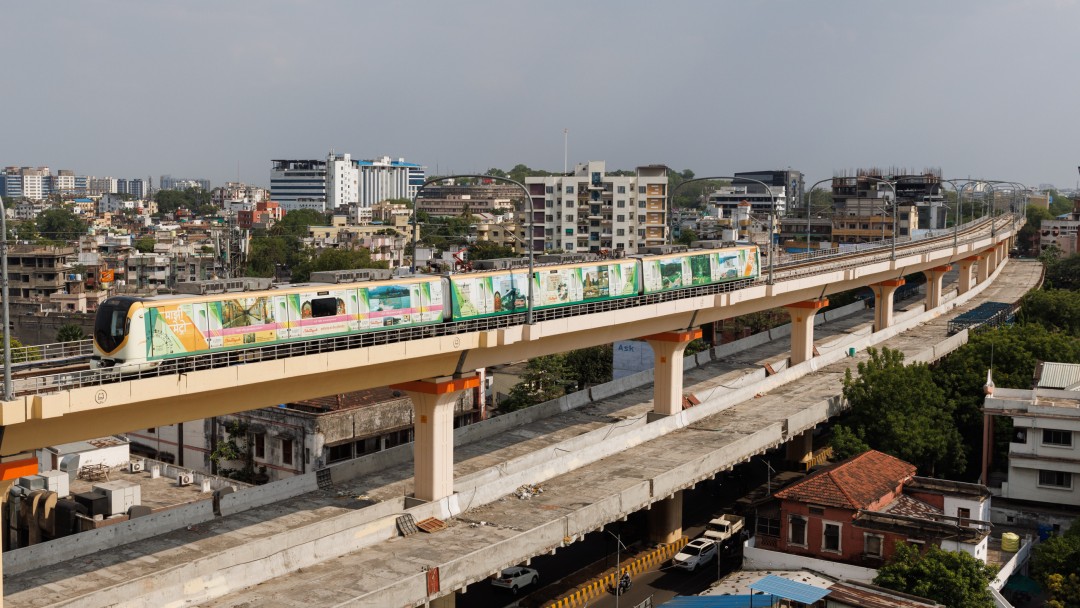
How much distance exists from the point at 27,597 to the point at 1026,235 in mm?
161787

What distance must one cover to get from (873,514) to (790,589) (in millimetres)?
5344

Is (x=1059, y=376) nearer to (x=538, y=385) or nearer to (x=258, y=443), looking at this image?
(x=538, y=385)

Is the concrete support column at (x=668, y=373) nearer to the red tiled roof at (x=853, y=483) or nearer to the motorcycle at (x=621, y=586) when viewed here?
the red tiled roof at (x=853, y=483)

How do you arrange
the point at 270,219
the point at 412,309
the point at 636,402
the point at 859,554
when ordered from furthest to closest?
the point at 270,219, the point at 636,402, the point at 859,554, the point at 412,309

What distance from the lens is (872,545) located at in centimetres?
3562

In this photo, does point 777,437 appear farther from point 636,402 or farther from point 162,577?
point 162,577


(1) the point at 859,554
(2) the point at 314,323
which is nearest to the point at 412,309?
(2) the point at 314,323

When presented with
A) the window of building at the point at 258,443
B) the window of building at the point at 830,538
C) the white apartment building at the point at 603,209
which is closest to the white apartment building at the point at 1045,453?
the window of building at the point at 830,538

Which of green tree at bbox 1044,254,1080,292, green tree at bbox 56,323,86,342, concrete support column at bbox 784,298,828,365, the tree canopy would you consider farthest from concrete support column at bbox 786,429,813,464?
green tree at bbox 1044,254,1080,292

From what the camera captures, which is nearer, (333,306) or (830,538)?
(333,306)

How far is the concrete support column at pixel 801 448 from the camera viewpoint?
53094 mm

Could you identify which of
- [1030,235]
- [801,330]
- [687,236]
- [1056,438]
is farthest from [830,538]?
[1030,235]

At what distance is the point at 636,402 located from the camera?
50844 mm

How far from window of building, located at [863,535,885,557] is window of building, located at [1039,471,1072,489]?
10945mm
